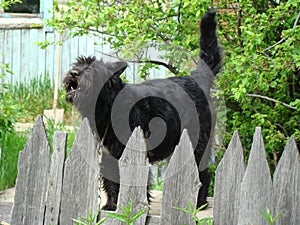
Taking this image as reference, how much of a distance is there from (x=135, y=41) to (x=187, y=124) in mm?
1256


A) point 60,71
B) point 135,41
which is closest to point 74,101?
point 135,41

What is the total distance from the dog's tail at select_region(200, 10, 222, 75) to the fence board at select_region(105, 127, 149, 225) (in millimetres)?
1643

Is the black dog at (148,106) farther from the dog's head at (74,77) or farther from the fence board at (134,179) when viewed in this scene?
the fence board at (134,179)

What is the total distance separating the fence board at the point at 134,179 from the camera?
3055mm

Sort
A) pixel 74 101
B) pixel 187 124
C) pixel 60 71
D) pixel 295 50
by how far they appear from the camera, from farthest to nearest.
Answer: pixel 60 71 < pixel 295 50 < pixel 187 124 < pixel 74 101

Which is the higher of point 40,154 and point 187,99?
point 187,99

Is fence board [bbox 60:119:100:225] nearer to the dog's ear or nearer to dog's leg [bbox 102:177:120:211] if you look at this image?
dog's leg [bbox 102:177:120:211]

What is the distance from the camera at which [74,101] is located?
11.9 feet

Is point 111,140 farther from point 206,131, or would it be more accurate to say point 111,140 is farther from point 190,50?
point 190,50

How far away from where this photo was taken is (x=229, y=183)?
117 inches

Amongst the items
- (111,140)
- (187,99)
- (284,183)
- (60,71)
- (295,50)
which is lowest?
(284,183)

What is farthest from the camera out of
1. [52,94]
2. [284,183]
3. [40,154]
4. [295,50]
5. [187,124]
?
[52,94]

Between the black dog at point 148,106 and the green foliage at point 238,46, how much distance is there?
313 mm

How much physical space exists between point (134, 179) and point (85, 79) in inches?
31.3
